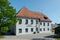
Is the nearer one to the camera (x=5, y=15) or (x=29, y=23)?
(x=5, y=15)

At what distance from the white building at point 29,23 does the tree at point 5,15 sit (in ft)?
35.3

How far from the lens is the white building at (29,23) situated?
128 feet

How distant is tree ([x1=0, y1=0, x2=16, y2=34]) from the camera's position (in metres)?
22.9

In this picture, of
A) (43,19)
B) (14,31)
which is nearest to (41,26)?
(43,19)

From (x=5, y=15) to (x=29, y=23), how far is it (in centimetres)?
1992

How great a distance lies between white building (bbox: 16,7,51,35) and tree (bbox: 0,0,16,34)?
10.8 meters

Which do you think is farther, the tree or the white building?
the white building

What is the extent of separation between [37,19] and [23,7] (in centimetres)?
667

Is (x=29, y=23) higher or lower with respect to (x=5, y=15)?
lower

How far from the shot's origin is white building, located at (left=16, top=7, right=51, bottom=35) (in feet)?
128

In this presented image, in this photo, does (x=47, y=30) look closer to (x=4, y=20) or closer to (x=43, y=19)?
(x=43, y=19)

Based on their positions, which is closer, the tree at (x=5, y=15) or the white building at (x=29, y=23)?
the tree at (x=5, y=15)

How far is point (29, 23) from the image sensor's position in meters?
42.7

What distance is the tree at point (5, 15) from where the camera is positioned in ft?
75.2
